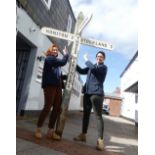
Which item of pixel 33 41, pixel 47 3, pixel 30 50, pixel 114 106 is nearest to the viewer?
pixel 33 41

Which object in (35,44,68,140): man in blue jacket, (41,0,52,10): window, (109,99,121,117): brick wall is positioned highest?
(41,0,52,10): window

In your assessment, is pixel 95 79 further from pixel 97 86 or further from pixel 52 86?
pixel 52 86

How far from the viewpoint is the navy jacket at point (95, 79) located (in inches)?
179

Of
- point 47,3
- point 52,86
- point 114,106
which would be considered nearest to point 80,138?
point 52,86

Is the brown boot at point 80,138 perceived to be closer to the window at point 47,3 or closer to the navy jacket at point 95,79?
the navy jacket at point 95,79

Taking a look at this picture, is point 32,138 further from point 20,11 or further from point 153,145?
point 20,11

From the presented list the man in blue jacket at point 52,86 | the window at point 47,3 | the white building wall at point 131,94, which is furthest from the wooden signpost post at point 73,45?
the white building wall at point 131,94

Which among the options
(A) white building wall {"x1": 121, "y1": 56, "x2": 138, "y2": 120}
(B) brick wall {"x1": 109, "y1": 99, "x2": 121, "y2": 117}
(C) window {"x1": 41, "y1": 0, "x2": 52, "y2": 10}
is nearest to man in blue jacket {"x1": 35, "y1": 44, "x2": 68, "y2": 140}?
(C) window {"x1": 41, "y1": 0, "x2": 52, "y2": 10}

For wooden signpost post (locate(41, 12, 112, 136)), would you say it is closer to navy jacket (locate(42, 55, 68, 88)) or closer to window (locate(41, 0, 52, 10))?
navy jacket (locate(42, 55, 68, 88))

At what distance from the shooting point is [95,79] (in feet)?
15.3

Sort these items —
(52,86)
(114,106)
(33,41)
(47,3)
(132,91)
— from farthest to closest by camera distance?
(114,106), (132,91), (47,3), (33,41), (52,86)

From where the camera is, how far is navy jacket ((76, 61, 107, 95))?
4.55 meters
